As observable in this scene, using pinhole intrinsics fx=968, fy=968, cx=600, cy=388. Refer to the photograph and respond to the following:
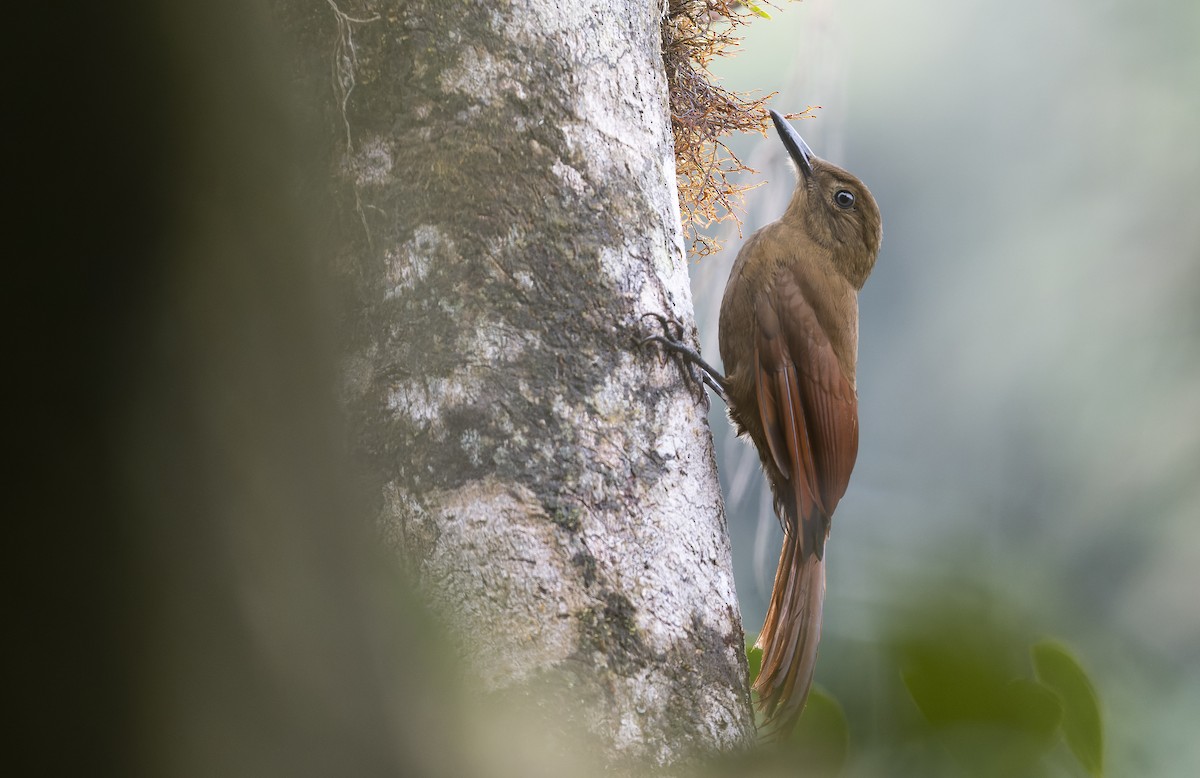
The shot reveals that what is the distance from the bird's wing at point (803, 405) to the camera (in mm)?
2154

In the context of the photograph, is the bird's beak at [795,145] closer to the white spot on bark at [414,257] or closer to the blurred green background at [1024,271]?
the blurred green background at [1024,271]

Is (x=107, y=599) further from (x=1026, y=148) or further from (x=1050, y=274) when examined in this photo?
(x=1026, y=148)

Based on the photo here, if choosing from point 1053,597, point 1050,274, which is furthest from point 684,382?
point 1050,274

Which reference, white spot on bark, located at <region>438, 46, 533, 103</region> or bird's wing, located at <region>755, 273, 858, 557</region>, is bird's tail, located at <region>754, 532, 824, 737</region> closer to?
bird's wing, located at <region>755, 273, 858, 557</region>

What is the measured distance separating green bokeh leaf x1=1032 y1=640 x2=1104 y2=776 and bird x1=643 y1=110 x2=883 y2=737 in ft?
4.23

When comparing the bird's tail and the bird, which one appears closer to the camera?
the bird's tail

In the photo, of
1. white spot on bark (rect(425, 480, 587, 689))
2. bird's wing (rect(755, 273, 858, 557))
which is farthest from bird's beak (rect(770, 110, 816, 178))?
white spot on bark (rect(425, 480, 587, 689))

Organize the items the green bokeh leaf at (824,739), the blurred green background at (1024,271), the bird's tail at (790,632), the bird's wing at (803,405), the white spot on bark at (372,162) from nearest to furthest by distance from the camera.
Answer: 1. the green bokeh leaf at (824,739)
2. the white spot on bark at (372,162)
3. the bird's tail at (790,632)
4. the bird's wing at (803,405)
5. the blurred green background at (1024,271)

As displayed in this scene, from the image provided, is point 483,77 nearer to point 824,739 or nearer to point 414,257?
point 414,257

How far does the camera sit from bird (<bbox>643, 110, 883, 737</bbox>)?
1.99 m

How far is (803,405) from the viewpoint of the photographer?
227 cm

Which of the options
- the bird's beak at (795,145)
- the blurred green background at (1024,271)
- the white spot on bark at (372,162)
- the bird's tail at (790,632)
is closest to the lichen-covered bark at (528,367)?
the white spot on bark at (372,162)

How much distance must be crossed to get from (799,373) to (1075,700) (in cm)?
187

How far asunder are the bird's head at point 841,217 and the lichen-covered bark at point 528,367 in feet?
4.50
